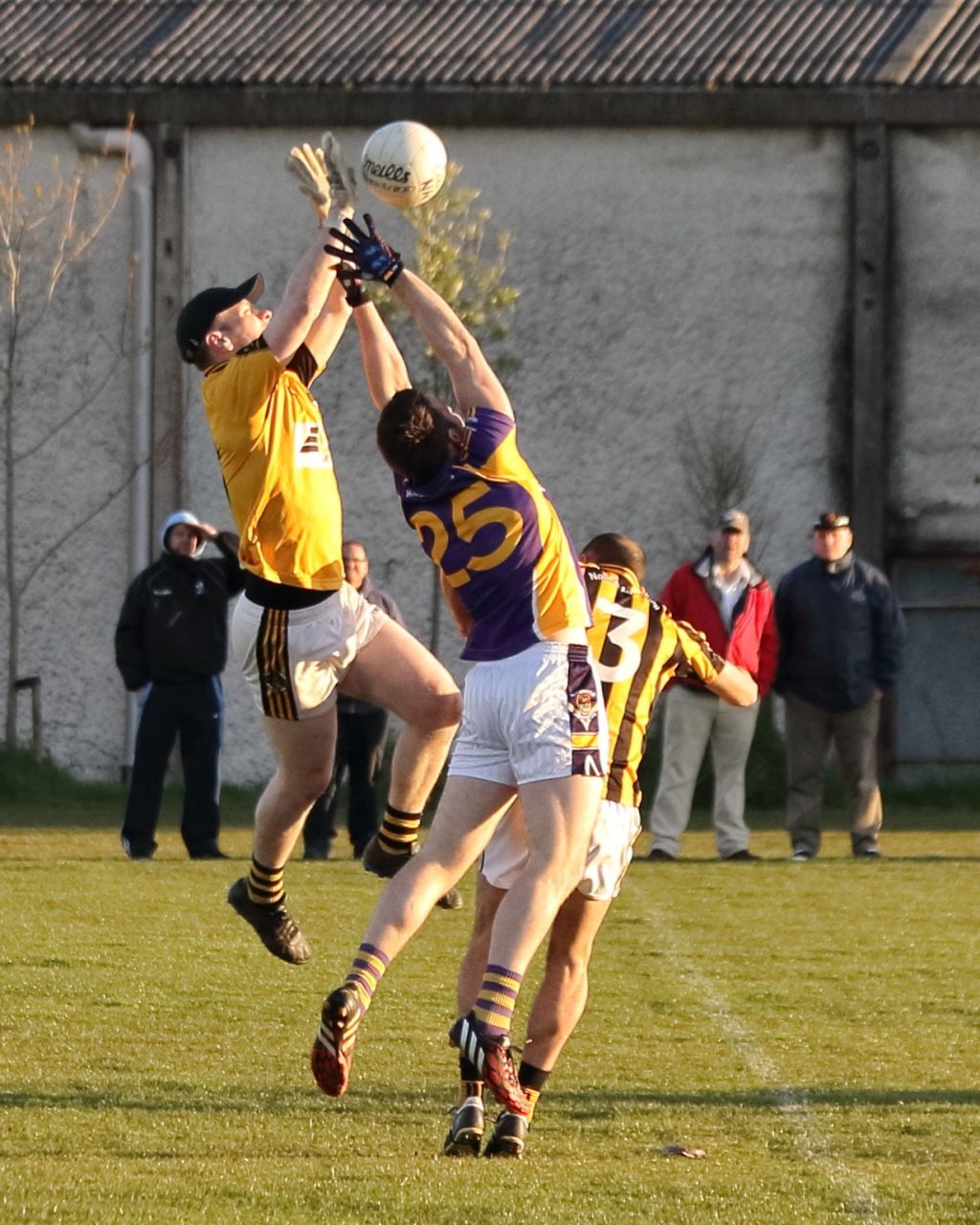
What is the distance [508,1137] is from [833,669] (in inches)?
363

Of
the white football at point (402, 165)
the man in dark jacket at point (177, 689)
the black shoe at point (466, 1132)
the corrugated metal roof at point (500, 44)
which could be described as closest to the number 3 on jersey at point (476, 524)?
the white football at point (402, 165)

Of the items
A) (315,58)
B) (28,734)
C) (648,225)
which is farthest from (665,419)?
(28,734)

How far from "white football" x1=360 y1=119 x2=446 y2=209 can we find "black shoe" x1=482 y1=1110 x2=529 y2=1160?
2997mm

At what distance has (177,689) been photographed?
51.1ft

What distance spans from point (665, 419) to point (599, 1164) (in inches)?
666

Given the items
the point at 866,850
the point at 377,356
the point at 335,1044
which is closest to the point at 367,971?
the point at 335,1044

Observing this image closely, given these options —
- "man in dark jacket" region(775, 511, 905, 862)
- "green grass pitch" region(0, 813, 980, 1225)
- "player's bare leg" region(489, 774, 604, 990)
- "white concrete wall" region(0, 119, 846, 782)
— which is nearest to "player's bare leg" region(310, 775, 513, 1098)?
"player's bare leg" region(489, 774, 604, 990)

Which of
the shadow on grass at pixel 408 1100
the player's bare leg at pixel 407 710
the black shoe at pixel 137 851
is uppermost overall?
the player's bare leg at pixel 407 710

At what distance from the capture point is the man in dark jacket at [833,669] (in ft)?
51.5

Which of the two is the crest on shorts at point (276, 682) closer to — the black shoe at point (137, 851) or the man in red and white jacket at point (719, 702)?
the man in red and white jacket at point (719, 702)

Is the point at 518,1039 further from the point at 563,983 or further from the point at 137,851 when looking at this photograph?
the point at 137,851

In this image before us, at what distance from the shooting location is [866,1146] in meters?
6.93

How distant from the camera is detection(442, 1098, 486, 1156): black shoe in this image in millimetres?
6777

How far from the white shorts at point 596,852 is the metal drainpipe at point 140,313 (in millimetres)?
16255
